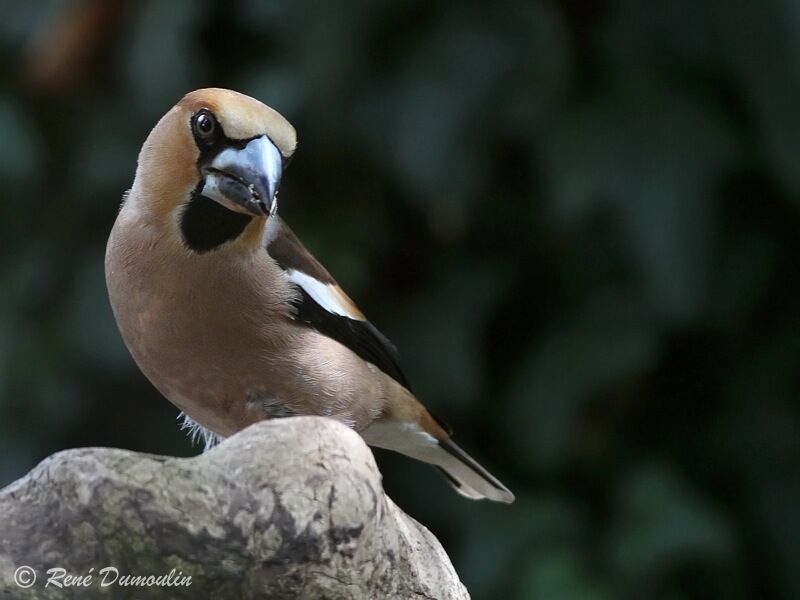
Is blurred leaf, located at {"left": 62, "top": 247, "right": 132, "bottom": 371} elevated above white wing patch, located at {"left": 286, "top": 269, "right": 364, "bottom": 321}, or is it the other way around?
white wing patch, located at {"left": 286, "top": 269, "right": 364, "bottom": 321}

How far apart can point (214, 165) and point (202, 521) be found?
0.83 m

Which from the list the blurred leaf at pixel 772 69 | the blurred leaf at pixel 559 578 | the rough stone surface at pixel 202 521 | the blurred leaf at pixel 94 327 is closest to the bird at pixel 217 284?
the rough stone surface at pixel 202 521

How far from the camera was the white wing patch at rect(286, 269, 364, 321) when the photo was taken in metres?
2.61

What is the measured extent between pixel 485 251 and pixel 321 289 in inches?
50.5

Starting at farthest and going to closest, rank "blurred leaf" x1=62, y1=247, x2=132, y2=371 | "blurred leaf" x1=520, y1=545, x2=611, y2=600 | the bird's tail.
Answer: "blurred leaf" x1=62, y1=247, x2=132, y2=371 < "blurred leaf" x1=520, y1=545, x2=611, y2=600 < the bird's tail

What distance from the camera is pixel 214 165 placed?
7.58 feet

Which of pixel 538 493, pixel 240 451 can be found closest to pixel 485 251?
pixel 538 493

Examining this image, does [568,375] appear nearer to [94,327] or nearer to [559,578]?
[559,578]

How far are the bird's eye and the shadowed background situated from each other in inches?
50.0

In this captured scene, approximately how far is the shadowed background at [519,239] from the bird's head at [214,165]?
3.98ft

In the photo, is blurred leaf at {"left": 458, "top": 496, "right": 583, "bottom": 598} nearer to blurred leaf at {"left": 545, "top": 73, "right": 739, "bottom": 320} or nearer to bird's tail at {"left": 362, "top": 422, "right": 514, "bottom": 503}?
bird's tail at {"left": 362, "top": 422, "right": 514, "bottom": 503}

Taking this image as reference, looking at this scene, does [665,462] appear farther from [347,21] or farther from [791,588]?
[347,21]

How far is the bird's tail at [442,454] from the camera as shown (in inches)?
115

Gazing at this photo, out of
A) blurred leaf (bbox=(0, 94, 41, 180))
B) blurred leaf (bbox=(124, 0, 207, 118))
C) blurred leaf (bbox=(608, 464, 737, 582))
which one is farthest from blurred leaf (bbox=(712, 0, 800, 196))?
blurred leaf (bbox=(0, 94, 41, 180))
